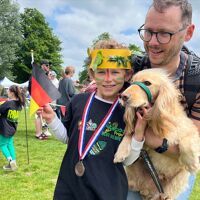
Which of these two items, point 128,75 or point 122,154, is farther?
point 128,75

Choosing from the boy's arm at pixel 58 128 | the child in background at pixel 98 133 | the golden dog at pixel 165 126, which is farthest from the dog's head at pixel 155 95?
the boy's arm at pixel 58 128

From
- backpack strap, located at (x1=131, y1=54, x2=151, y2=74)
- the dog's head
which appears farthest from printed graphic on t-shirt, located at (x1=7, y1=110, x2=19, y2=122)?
the dog's head

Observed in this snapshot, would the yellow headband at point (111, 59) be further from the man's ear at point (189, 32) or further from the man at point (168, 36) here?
the man's ear at point (189, 32)

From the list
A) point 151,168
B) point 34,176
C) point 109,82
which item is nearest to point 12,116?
point 34,176

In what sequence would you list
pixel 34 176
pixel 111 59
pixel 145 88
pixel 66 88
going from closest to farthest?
pixel 145 88
pixel 111 59
pixel 34 176
pixel 66 88

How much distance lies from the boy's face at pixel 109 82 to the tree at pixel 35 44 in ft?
186

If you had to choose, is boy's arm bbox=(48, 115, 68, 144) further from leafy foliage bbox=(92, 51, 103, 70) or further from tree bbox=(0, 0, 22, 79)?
tree bbox=(0, 0, 22, 79)

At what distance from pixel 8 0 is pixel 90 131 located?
175ft

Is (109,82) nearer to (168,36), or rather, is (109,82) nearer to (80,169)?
(168,36)

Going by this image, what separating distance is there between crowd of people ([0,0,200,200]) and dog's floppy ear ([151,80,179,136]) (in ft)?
0.30

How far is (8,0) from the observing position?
52.2 m

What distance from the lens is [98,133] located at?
3.05 metres

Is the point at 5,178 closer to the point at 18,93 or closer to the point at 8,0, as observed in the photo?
the point at 18,93

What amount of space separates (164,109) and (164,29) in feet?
2.19
